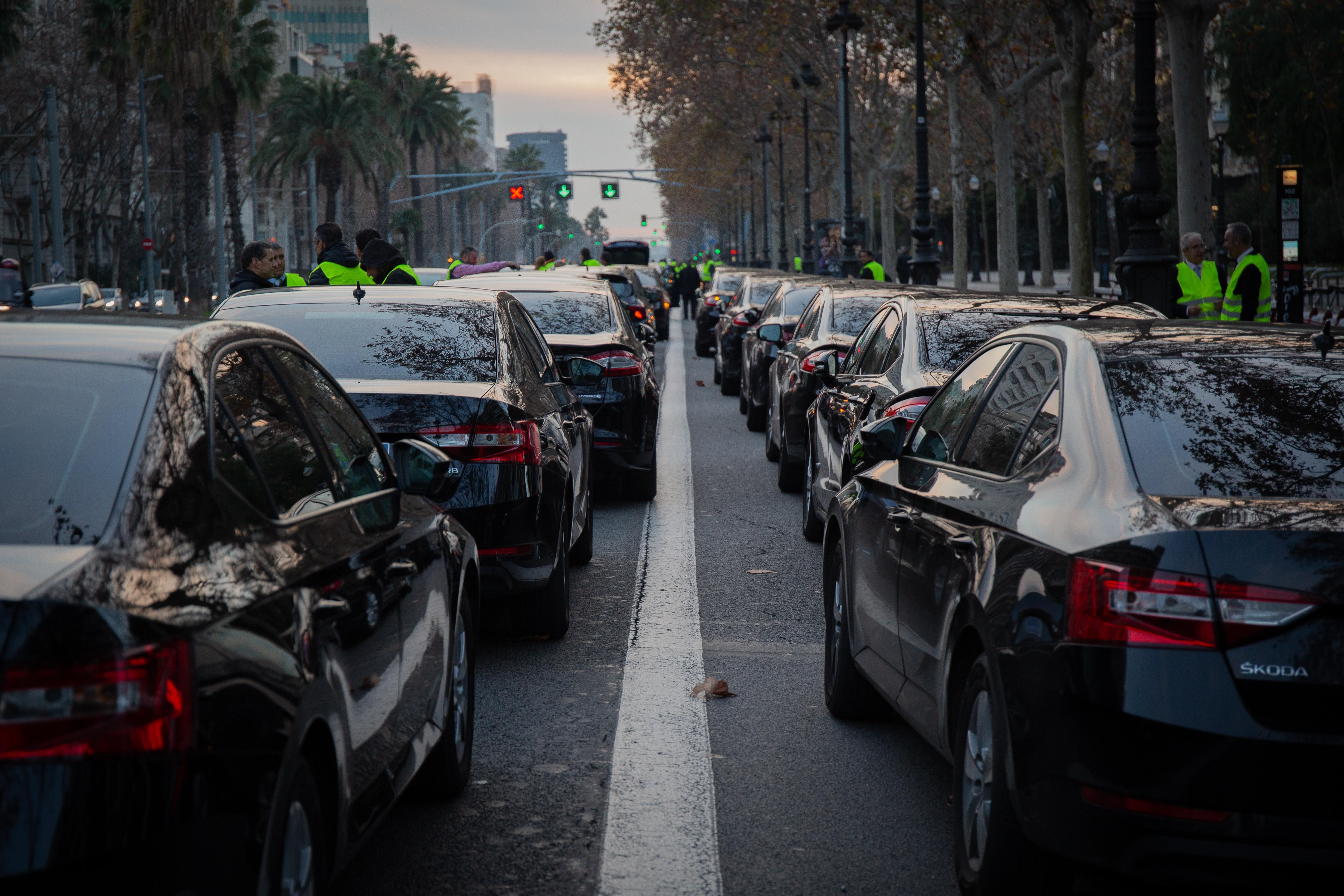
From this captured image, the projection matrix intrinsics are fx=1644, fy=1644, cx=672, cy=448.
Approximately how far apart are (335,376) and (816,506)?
12.8 feet

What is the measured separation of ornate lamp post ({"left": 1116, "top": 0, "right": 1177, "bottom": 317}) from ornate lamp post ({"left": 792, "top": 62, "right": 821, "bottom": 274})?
32.0 m

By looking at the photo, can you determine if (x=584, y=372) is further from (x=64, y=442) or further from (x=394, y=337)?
(x=64, y=442)

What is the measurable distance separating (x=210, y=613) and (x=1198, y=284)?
1581cm

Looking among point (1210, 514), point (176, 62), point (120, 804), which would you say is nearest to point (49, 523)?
point (120, 804)

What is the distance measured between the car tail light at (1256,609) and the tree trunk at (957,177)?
122 feet

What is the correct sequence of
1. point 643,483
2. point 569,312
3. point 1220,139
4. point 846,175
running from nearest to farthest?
1. point 643,483
2. point 569,312
3. point 846,175
4. point 1220,139

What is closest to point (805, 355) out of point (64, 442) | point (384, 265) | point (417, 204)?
point (384, 265)

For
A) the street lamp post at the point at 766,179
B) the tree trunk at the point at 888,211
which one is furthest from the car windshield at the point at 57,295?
the street lamp post at the point at 766,179

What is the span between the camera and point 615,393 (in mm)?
11500

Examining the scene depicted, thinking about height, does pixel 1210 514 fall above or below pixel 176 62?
below

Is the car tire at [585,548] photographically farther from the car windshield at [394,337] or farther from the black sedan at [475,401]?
the car windshield at [394,337]

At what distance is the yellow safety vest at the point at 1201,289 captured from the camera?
16906 millimetres

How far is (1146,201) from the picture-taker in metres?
16.9

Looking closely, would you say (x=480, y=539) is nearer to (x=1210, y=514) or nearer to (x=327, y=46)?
(x=1210, y=514)
